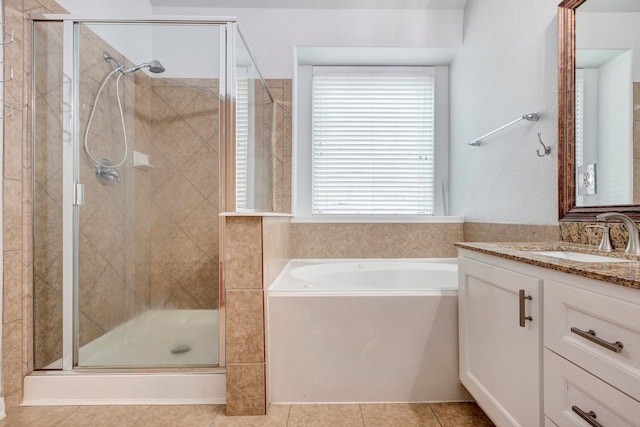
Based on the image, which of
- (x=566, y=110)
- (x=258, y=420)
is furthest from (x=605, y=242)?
(x=258, y=420)

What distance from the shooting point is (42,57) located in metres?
1.66

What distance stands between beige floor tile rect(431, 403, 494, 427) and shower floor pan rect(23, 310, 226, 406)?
999 mm

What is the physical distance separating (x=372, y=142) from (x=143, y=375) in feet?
7.26

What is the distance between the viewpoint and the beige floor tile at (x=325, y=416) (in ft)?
4.80

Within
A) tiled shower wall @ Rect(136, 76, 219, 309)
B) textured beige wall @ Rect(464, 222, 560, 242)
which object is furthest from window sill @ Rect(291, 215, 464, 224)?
tiled shower wall @ Rect(136, 76, 219, 309)

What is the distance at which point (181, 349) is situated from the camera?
5.59ft

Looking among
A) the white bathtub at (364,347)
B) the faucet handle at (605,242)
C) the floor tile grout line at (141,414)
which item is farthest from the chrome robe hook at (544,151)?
the floor tile grout line at (141,414)

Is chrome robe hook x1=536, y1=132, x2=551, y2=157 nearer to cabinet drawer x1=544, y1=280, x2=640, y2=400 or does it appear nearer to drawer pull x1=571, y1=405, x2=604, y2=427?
cabinet drawer x1=544, y1=280, x2=640, y2=400

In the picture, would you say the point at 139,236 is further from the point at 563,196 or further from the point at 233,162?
the point at 563,196

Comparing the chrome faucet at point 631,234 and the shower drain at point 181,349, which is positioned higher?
the chrome faucet at point 631,234

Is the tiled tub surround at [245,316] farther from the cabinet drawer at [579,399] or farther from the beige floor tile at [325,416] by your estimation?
the cabinet drawer at [579,399]

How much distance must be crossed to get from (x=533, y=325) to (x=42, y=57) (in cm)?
234

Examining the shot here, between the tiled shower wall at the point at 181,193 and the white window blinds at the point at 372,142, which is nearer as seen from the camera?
the tiled shower wall at the point at 181,193

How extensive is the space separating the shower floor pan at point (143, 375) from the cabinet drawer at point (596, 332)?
1.35 m
